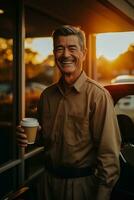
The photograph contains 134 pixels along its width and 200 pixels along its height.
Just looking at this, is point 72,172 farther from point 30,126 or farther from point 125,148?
point 125,148

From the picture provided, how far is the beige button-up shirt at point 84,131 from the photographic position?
267 cm

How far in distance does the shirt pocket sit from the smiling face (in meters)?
0.31

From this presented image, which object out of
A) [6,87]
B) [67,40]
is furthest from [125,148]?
[6,87]

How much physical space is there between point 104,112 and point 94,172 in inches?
16.6

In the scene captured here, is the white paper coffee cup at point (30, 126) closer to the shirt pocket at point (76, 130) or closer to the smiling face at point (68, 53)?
the shirt pocket at point (76, 130)

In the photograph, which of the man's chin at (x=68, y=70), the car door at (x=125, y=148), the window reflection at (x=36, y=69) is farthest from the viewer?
the window reflection at (x=36, y=69)

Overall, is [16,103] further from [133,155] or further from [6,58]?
[133,155]

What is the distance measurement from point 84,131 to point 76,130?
6cm

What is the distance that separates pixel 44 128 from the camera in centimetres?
293

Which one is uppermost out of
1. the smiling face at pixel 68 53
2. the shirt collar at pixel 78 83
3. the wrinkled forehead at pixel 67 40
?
the wrinkled forehead at pixel 67 40

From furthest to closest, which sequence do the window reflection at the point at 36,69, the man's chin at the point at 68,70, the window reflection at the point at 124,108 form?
the window reflection at the point at 36,69, the window reflection at the point at 124,108, the man's chin at the point at 68,70

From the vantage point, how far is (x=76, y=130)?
9.07 feet

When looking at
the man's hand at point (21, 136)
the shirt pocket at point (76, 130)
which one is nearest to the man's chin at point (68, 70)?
the shirt pocket at point (76, 130)

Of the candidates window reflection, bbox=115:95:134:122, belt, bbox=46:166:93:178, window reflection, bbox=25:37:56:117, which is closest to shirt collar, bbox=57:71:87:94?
belt, bbox=46:166:93:178
